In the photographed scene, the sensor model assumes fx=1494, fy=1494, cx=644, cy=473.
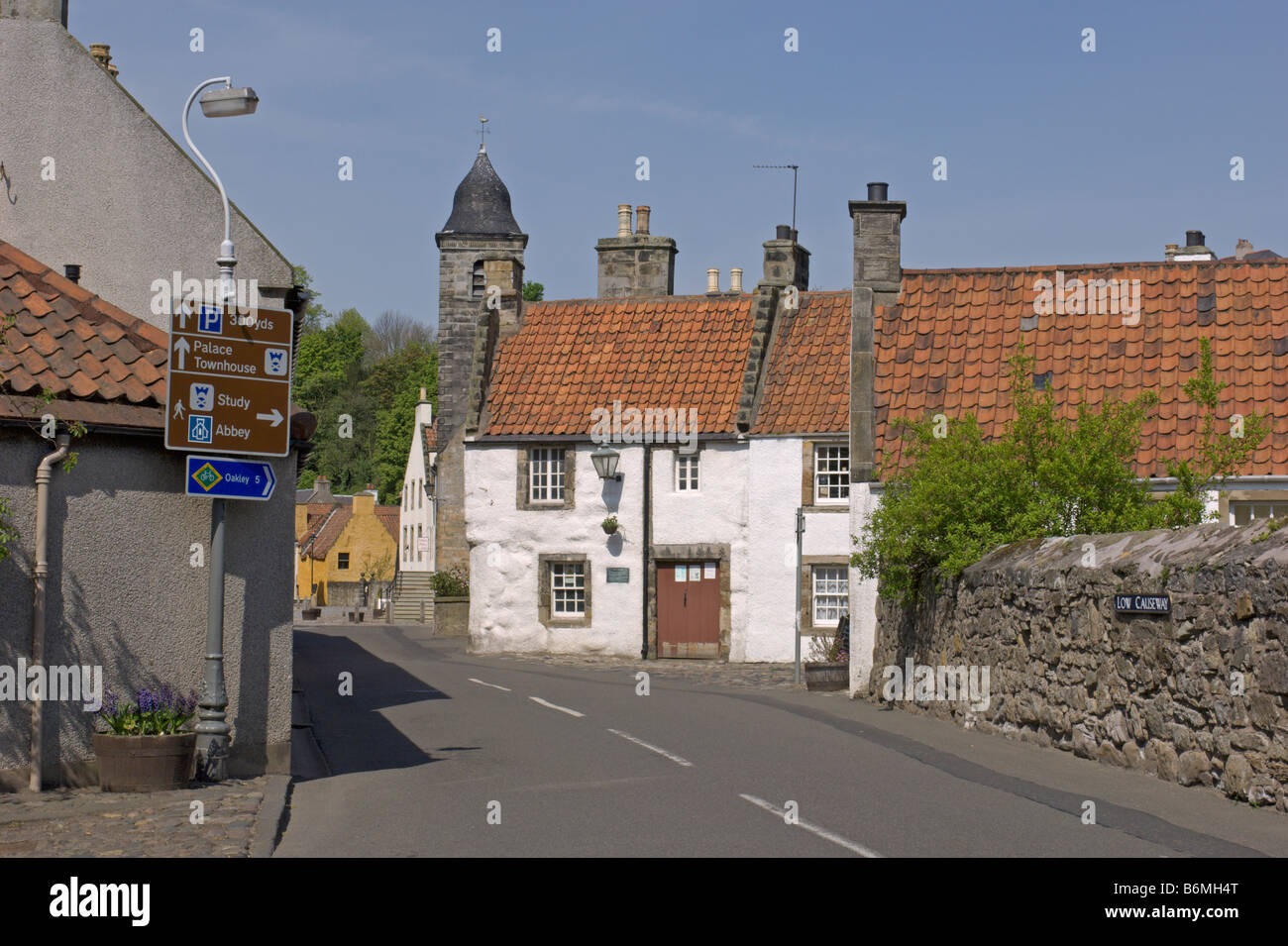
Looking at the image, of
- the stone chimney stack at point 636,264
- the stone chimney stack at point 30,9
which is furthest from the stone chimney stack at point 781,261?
the stone chimney stack at point 30,9

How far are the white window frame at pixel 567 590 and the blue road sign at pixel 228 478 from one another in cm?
2309

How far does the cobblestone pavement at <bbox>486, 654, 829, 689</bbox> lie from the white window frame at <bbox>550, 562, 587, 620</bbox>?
106cm

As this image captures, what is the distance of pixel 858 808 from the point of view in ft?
37.0

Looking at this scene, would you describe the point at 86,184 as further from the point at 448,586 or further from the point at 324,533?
the point at 324,533

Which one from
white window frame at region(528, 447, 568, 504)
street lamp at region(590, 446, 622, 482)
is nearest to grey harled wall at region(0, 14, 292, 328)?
street lamp at region(590, 446, 622, 482)

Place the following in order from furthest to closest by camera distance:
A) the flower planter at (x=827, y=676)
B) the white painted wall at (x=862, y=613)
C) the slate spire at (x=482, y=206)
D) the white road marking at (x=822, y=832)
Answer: the slate spire at (x=482, y=206)
the flower planter at (x=827, y=676)
the white painted wall at (x=862, y=613)
the white road marking at (x=822, y=832)

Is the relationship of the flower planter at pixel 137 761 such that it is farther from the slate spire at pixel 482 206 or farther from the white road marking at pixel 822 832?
the slate spire at pixel 482 206

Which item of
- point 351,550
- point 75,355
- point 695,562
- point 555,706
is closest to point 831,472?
point 695,562

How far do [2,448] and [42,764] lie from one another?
2550 mm

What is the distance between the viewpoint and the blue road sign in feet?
41.4

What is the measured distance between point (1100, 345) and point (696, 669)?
11845mm

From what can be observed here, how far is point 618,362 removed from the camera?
37500mm

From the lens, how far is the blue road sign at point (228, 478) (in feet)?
41.4
